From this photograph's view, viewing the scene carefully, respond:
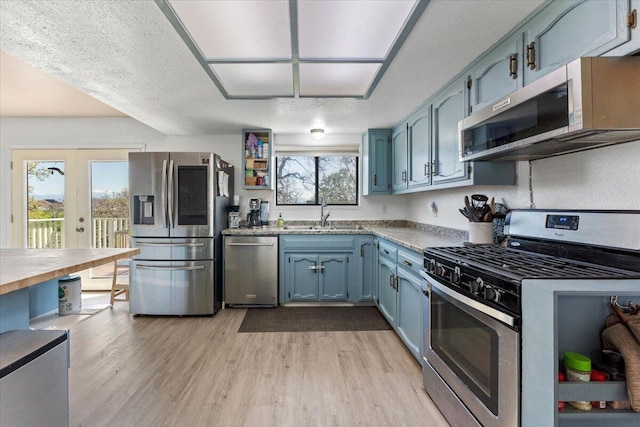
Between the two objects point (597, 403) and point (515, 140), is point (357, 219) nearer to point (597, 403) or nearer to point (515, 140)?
point (515, 140)

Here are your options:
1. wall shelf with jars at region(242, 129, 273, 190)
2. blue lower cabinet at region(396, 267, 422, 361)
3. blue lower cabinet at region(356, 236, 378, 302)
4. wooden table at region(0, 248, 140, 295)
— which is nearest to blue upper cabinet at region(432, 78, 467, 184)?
blue lower cabinet at region(396, 267, 422, 361)

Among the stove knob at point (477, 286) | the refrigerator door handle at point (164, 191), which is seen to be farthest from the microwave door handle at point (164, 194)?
the stove knob at point (477, 286)

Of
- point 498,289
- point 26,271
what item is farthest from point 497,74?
Result: point 26,271

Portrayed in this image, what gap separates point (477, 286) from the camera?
1295 mm

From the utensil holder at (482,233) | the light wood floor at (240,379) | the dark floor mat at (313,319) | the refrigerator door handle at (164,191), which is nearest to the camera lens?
the light wood floor at (240,379)

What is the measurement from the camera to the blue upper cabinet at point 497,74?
5.20 ft

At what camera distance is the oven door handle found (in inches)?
44.3

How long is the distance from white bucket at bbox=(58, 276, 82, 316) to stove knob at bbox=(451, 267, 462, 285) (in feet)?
12.2

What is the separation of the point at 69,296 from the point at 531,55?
4.40 m

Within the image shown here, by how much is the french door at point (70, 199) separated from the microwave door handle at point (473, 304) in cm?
412

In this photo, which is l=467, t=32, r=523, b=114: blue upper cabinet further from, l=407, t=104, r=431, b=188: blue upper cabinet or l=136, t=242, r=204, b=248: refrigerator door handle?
l=136, t=242, r=204, b=248: refrigerator door handle

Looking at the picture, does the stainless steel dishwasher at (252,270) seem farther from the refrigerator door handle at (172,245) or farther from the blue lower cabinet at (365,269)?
the blue lower cabinet at (365,269)

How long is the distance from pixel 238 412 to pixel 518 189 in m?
2.20

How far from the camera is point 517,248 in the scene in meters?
1.70
